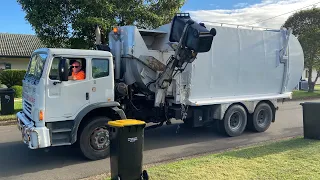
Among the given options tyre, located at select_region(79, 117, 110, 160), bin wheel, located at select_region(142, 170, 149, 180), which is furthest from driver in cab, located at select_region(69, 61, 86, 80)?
bin wheel, located at select_region(142, 170, 149, 180)

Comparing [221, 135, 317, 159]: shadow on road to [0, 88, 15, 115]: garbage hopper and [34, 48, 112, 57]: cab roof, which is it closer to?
[34, 48, 112, 57]: cab roof

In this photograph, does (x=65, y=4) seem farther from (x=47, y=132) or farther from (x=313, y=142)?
(x=313, y=142)

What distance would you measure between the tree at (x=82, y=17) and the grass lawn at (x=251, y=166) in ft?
24.3

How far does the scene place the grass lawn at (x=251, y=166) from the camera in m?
5.08

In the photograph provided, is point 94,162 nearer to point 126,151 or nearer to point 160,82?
point 126,151

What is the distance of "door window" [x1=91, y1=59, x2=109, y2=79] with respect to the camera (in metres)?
6.66

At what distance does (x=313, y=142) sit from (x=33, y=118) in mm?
6398

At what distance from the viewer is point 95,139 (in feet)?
21.5

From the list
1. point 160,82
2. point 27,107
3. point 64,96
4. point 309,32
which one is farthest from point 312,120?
point 309,32

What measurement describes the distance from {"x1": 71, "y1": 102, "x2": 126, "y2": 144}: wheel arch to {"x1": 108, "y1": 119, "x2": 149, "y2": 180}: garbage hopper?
160 cm

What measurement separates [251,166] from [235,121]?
3.88 m

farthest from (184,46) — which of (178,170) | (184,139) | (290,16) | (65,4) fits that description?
(290,16)

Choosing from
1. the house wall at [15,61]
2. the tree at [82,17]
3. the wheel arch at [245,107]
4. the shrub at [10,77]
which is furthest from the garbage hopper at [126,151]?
the house wall at [15,61]

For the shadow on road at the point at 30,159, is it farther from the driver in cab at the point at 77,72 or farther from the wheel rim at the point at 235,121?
the wheel rim at the point at 235,121
